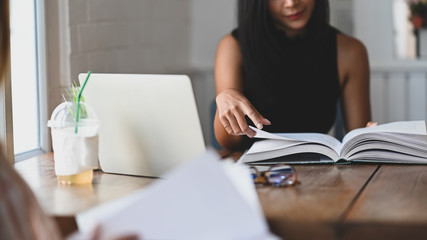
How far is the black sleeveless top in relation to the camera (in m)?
2.20

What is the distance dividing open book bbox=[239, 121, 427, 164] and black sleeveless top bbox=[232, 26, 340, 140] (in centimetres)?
69

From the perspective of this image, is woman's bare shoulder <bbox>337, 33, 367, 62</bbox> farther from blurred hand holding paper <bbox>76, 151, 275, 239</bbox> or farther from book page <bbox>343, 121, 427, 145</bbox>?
blurred hand holding paper <bbox>76, 151, 275, 239</bbox>

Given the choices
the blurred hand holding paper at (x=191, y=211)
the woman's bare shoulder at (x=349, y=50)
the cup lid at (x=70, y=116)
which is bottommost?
the blurred hand holding paper at (x=191, y=211)

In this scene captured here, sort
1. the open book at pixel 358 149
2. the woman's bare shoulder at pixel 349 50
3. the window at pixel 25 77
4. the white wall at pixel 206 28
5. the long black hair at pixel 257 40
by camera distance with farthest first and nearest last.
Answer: the white wall at pixel 206 28 → the woman's bare shoulder at pixel 349 50 → the long black hair at pixel 257 40 → the window at pixel 25 77 → the open book at pixel 358 149

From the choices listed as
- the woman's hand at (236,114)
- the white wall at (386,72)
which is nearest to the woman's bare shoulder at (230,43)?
the woman's hand at (236,114)

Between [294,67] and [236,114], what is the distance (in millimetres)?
709

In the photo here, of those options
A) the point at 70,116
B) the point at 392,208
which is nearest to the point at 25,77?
the point at 70,116

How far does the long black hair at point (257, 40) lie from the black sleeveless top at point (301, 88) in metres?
0.04

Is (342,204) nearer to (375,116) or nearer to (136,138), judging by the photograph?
(136,138)

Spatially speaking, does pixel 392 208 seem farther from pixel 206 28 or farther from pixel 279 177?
pixel 206 28

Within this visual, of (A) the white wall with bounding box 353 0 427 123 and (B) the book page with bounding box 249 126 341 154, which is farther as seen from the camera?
(A) the white wall with bounding box 353 0 427 123

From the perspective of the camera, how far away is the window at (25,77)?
1799mm

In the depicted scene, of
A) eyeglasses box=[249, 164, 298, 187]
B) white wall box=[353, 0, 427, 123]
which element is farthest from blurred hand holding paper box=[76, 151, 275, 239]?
white wall box=[353, 0, 427, 123]

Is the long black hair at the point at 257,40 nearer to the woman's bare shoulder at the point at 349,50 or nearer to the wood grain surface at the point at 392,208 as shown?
the woman's bare shoulder at the point at 349,50
